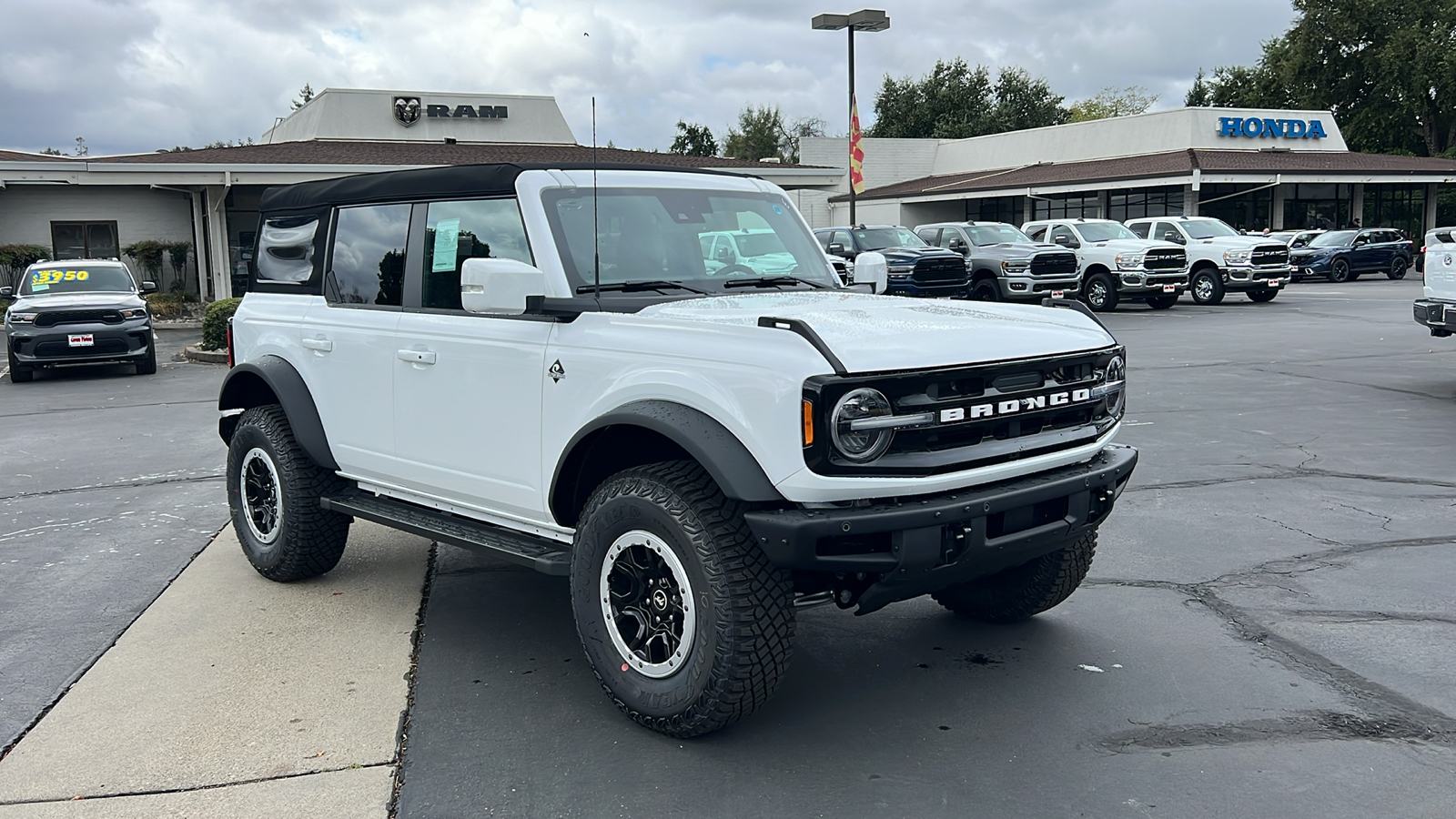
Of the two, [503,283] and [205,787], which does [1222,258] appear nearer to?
[503,283]

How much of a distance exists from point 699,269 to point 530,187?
2.51 ft

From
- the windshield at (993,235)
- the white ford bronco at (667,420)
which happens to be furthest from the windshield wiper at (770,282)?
the windshield at (993,235)

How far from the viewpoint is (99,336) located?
1705 centimetres

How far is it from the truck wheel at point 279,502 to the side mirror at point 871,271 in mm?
2707

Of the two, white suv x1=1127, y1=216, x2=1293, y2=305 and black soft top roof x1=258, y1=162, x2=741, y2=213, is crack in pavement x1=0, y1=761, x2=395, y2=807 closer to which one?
black soft top roof x1=258, y1=162, x2=741, y2=213

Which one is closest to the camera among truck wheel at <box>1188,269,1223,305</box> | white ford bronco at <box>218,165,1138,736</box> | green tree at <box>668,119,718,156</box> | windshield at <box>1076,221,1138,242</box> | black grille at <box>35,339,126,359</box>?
white ford bronco at <box>218,165,1138,736</box>

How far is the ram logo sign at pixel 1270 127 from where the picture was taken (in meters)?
43.7

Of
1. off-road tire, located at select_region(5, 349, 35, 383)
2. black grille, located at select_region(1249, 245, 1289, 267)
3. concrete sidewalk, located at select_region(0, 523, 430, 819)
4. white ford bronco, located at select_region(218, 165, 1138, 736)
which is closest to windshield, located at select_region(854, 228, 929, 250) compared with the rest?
black grille, located at select_region(1249, 245, 1289, 267)

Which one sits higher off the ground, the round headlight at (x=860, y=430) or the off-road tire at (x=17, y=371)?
the round headlight at (x=860, y=430)

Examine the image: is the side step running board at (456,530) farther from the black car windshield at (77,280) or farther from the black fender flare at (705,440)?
the black car windshield at (77,280)

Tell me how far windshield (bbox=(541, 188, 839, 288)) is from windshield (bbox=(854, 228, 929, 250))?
18.3m

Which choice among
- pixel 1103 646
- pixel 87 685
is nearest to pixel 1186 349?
pixel 1103 646

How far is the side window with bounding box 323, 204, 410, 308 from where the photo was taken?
5453mm

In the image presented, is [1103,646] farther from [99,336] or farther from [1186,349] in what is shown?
[99,336]
